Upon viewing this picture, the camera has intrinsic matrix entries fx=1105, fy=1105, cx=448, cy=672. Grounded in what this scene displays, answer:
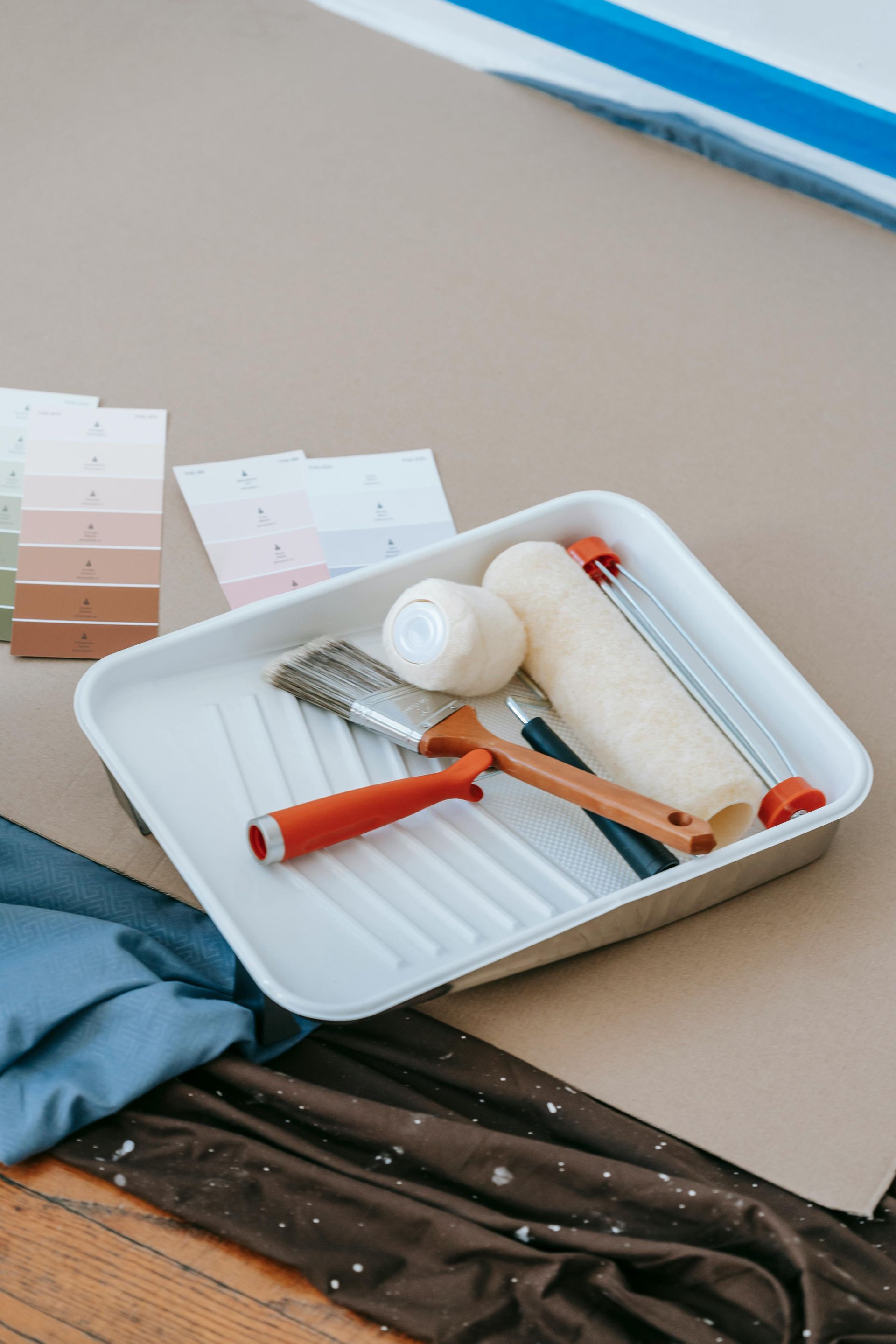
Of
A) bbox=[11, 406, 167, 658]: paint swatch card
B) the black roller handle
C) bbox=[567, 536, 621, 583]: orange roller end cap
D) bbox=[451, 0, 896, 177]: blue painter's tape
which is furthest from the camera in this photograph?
bbox=[451, 0, 896, 177]: blue painter's tape

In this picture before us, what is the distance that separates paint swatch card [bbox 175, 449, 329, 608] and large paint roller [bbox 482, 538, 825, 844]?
277 mm

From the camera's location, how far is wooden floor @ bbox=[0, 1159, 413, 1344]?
2.19 ft

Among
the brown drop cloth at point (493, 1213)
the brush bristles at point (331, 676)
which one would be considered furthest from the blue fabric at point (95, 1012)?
the brush bristles at point (331, 676)

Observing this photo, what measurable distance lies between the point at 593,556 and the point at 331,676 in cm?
25

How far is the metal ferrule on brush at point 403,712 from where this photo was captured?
84 cm

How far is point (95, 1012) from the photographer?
29.3 inches

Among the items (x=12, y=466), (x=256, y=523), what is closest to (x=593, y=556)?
(x=256, y=523)

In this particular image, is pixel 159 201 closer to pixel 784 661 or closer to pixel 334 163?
pixel 334 163

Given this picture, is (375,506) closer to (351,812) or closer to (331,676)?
(331,676)

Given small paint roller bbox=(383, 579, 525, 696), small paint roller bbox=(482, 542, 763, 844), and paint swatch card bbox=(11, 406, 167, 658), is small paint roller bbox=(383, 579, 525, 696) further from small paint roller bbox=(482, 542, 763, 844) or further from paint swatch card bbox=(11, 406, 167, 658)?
paint swatch card bbox=(11, 406, 167, 658)

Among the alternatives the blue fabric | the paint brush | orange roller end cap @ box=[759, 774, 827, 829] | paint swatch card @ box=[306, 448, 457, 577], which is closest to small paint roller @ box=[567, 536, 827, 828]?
orange roller end cap @ box=[759, 774, 827, 829]

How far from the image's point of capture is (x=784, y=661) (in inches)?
33.8

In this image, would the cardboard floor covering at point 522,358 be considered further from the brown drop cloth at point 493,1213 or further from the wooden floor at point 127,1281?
the wooden floor at point 127,1281

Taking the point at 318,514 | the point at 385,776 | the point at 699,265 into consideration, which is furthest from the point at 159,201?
the point at 385,776
